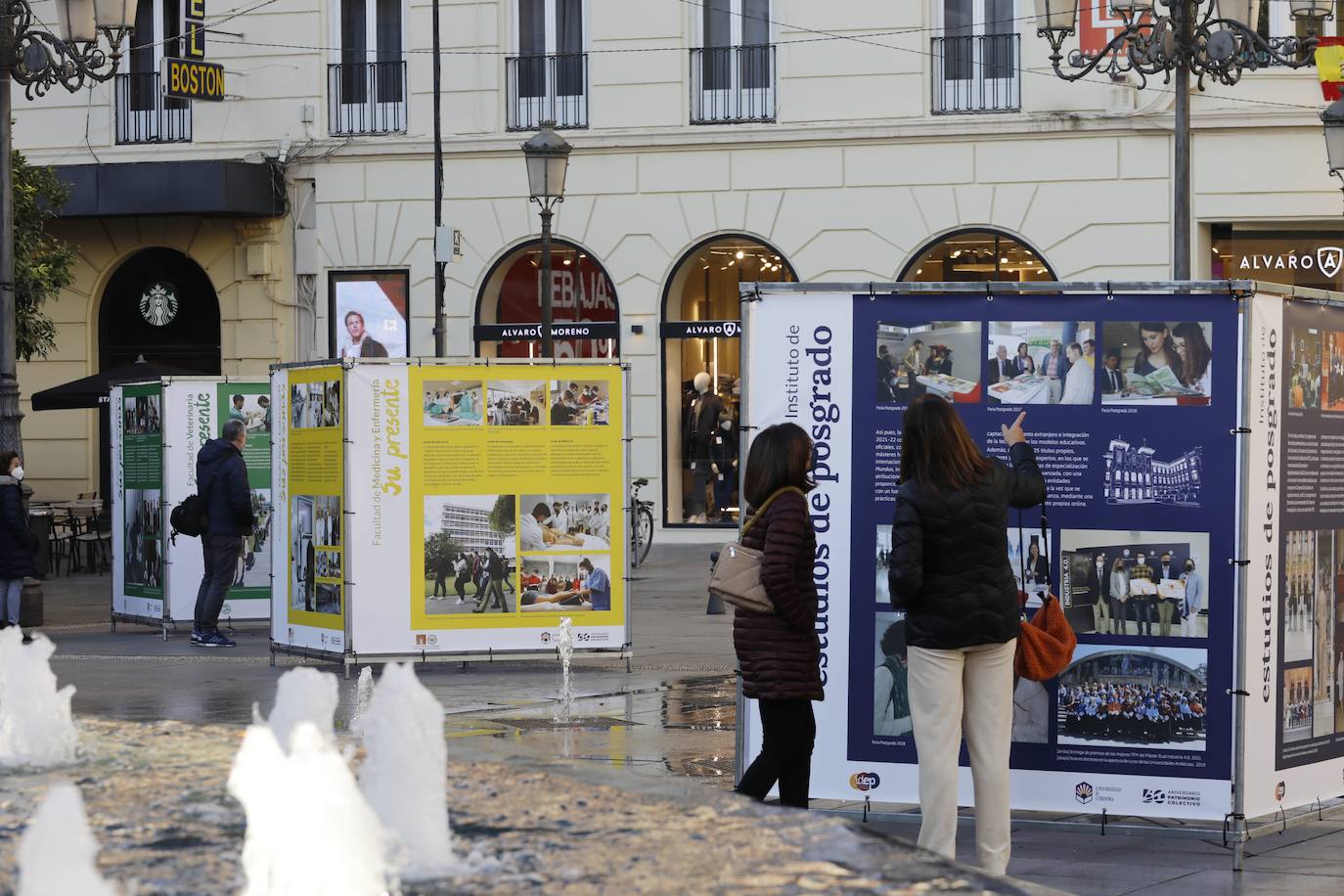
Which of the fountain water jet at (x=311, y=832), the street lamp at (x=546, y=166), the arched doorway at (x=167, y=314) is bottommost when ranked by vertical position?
the fountain water jet at (x=311, y=832)

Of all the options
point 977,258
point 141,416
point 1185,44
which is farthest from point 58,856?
point 977,258

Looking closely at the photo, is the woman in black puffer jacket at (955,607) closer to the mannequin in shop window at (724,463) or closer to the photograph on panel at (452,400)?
the photograph on panel at (452,400)

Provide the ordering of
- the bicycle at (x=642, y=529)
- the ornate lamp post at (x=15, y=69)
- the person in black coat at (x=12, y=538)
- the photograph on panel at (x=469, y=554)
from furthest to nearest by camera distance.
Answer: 1. the bicycle at (x=642, y=529)
2. the ornate lamp post at (x=15, y=69)
3. the person in black coat at (x=12, y=538)
4. the photograph on panel at (x=469, y=554)

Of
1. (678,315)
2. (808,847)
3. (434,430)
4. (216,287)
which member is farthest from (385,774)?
(216,287)

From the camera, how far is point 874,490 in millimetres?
8586

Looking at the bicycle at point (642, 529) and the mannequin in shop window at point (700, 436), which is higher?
the mannequin in shop window at point (700, 436)

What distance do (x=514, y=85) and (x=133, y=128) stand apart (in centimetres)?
604

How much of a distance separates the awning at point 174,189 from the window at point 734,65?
252 inches

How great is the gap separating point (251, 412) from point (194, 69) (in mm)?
12679

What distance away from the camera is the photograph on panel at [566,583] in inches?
564

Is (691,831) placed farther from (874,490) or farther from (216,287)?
(216,287)

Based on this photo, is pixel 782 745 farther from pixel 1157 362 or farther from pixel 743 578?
pixel 1157 362

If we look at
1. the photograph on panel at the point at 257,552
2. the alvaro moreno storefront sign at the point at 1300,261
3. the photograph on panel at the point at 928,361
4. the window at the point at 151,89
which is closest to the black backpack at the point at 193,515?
the photograph on panel at the point at 257,552

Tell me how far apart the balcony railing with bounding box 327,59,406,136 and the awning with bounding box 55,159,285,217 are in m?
1.31
